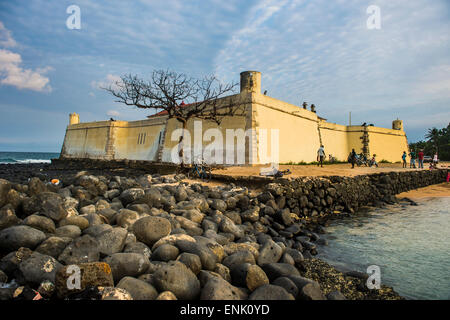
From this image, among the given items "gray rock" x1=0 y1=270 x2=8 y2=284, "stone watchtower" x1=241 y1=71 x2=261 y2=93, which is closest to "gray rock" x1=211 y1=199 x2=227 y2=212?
"gray rock" x1=0 y1=270 x2=8 y2=284

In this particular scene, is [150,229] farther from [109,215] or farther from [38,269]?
[38,269]

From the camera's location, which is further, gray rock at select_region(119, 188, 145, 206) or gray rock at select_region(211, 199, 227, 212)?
gray rock at select_region(211, 199, 227, 212)

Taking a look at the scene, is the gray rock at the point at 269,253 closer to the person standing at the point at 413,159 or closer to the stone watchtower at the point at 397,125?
the person standing at the point at 413,159

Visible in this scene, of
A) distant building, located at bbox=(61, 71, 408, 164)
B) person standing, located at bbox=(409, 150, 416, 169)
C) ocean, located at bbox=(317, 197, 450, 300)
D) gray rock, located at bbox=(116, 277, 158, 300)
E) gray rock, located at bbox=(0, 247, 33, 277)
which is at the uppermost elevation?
distant building, located at bbox=(61, 71, 408, 164)

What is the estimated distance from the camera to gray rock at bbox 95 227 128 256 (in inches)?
112

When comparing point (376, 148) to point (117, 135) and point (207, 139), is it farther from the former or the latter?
point (117, 135)

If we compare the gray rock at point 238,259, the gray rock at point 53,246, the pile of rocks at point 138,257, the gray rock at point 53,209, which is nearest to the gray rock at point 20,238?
the pile of rocks at point 138,257

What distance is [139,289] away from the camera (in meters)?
2.09

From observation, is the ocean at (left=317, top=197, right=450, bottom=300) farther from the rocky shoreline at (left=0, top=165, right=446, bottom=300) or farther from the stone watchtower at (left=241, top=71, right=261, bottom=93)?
the stone watchtower at (left=241, top=71, right=261, bottom=93)

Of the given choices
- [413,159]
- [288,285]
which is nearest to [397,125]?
[413,159]

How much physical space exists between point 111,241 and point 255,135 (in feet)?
40.6

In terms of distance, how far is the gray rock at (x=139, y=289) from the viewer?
2.06m

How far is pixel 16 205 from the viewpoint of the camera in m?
3.71
